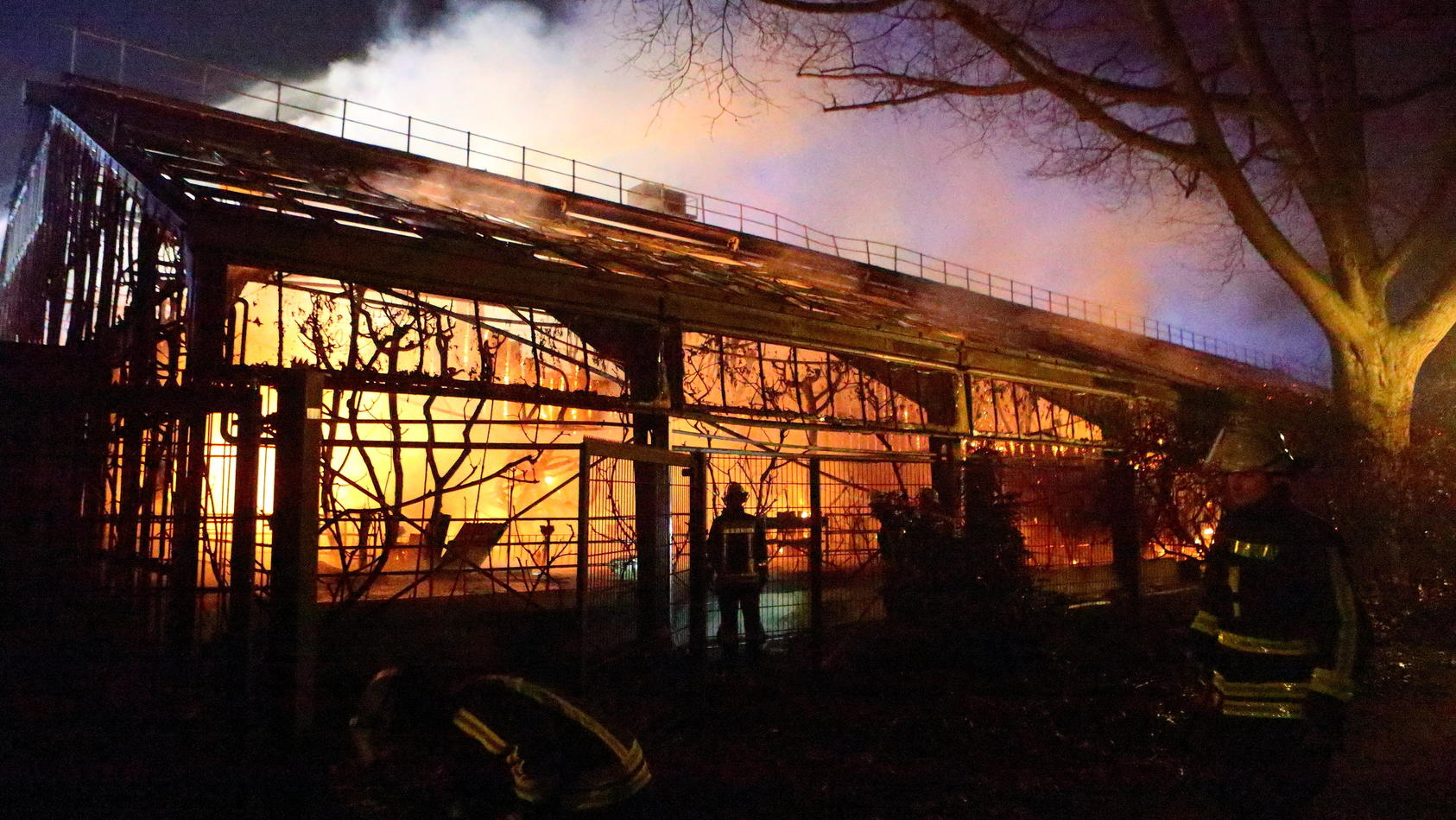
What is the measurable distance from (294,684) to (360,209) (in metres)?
4.84

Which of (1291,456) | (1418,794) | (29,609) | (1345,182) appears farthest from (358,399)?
(1345,182)

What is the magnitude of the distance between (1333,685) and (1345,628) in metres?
0.22

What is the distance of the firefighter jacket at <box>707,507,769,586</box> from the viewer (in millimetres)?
8141

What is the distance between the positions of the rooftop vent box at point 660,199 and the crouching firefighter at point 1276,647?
656 inches

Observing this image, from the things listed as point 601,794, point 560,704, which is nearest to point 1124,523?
point 601,794

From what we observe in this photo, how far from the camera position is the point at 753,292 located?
36.8 ft

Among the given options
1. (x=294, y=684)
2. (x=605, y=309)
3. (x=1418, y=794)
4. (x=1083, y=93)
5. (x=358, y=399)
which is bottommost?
(x=1418, y=794)

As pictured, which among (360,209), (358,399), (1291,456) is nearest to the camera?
(1291,456)

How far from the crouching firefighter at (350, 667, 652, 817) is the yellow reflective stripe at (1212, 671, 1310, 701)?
2.40m

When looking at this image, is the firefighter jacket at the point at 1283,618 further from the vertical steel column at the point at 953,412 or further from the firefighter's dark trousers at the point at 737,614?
the vertical steel column at the point at 953,412

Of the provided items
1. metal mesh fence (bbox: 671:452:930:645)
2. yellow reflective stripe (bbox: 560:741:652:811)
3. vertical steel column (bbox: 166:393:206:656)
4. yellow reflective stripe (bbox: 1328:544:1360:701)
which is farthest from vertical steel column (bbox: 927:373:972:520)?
yellow reflective stripe (bbox: 560:741:652:811)

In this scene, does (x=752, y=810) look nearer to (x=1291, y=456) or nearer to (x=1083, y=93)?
(x=1291, y=456)

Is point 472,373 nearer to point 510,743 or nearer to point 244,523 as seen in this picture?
point 244,523

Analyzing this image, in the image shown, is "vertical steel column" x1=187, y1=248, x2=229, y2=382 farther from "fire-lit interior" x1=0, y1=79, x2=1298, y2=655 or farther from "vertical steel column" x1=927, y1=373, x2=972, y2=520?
"vertical steel column" x1=927, y1=373, x2=972, y2=520
